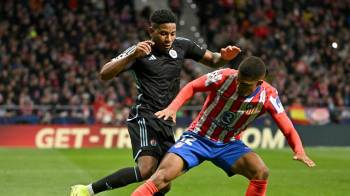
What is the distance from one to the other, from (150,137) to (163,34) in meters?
1.04

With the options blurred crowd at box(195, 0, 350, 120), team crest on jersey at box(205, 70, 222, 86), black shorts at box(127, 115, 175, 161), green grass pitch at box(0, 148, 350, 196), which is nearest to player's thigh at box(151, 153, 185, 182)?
black shorts at box(127, 115, 175, 161)

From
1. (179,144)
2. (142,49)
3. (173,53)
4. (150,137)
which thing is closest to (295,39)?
(173,53)

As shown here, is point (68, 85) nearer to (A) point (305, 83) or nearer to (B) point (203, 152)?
(A) point (305, 83)

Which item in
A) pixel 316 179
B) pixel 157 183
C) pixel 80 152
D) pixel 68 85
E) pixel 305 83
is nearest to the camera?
pixel 157 183

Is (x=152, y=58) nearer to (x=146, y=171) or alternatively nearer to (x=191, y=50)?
(x=191, y=50)

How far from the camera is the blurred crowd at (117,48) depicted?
2248 cm

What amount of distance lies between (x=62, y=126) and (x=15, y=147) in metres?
1.43

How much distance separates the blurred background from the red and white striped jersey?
14.8 meters

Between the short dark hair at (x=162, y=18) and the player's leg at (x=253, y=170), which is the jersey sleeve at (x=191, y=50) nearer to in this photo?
the short dark hair at (x=162, y=18)

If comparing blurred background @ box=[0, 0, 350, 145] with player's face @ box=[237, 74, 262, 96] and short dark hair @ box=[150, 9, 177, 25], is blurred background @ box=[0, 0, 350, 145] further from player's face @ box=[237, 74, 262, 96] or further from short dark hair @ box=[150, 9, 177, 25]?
player's face @ box=[237, 74, 262, 96]

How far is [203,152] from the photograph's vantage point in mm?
7332

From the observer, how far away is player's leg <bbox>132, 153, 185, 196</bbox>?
6.86m

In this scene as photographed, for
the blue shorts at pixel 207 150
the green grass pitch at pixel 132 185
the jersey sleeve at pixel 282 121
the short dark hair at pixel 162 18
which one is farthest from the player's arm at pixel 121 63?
the green grass pitch at pixel 132 185

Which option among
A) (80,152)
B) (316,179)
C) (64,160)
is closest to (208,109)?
(316,179)
